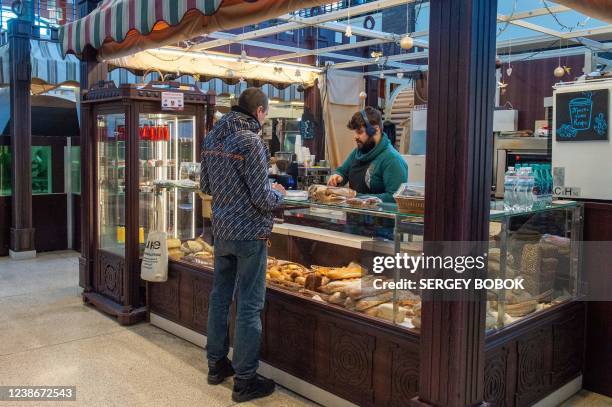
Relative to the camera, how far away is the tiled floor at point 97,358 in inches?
141

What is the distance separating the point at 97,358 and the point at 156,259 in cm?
90

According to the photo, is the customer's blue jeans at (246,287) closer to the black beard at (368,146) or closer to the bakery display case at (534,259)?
the bakery display case at (534,259)

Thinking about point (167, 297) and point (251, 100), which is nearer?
point (251, 100)

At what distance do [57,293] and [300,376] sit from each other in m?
3.55

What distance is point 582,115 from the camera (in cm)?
385

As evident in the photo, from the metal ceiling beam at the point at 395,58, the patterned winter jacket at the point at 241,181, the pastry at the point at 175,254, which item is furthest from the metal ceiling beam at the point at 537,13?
the pastry at the point at 175,254

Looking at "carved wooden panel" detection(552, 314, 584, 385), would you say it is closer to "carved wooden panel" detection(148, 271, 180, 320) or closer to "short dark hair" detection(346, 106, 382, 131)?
"short dark hair" detection(346, 106, 382, 131)

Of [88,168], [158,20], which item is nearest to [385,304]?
[158,20]

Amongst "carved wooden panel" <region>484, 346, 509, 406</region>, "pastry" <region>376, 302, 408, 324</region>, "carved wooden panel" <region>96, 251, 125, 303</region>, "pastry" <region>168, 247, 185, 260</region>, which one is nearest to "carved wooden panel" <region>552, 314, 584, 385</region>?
"carved wooden panel" <region>484, 346, 509, 406</region>

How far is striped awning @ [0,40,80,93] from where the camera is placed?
8062 mm

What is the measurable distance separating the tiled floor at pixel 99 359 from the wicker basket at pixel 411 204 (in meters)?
1.37

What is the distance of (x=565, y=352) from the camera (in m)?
3.60

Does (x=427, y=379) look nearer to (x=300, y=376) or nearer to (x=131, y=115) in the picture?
(x=300, y=376)

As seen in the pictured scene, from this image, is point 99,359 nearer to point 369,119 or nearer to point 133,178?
point 133,178
